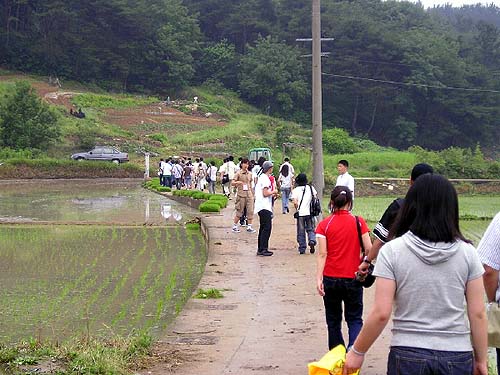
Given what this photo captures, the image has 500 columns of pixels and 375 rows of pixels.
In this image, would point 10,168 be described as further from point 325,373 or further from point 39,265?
point 325,373

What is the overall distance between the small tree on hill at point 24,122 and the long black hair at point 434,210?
1796 inches

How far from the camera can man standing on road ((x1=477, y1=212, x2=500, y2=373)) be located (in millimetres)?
4195

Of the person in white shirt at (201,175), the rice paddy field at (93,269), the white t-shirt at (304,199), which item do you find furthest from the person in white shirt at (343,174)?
the person in white shirt at (201,175)

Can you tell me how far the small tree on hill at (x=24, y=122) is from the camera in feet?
156

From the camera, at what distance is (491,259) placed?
4191mm

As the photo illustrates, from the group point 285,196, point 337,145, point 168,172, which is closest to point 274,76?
point 337,145

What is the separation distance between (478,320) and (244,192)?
1314cm

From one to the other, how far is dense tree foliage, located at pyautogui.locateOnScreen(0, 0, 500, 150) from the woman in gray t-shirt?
242ft

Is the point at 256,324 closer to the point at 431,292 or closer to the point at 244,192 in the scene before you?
the point at 431,292

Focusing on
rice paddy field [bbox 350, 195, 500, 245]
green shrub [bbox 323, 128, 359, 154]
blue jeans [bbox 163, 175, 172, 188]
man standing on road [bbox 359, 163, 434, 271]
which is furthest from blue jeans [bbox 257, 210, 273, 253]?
green shrub [bbox 323, 128, 359, 154]

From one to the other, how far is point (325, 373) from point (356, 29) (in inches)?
3090

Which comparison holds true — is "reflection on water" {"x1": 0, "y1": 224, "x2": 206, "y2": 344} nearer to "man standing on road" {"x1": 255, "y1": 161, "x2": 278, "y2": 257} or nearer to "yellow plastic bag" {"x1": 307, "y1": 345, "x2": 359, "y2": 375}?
"man standing on road" {"x1": 255, "y1": 161, "x2": 278, "y2": 257}

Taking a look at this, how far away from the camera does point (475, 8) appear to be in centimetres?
17938

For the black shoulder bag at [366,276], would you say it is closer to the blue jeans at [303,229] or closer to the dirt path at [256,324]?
the dirt path at [256,324]
